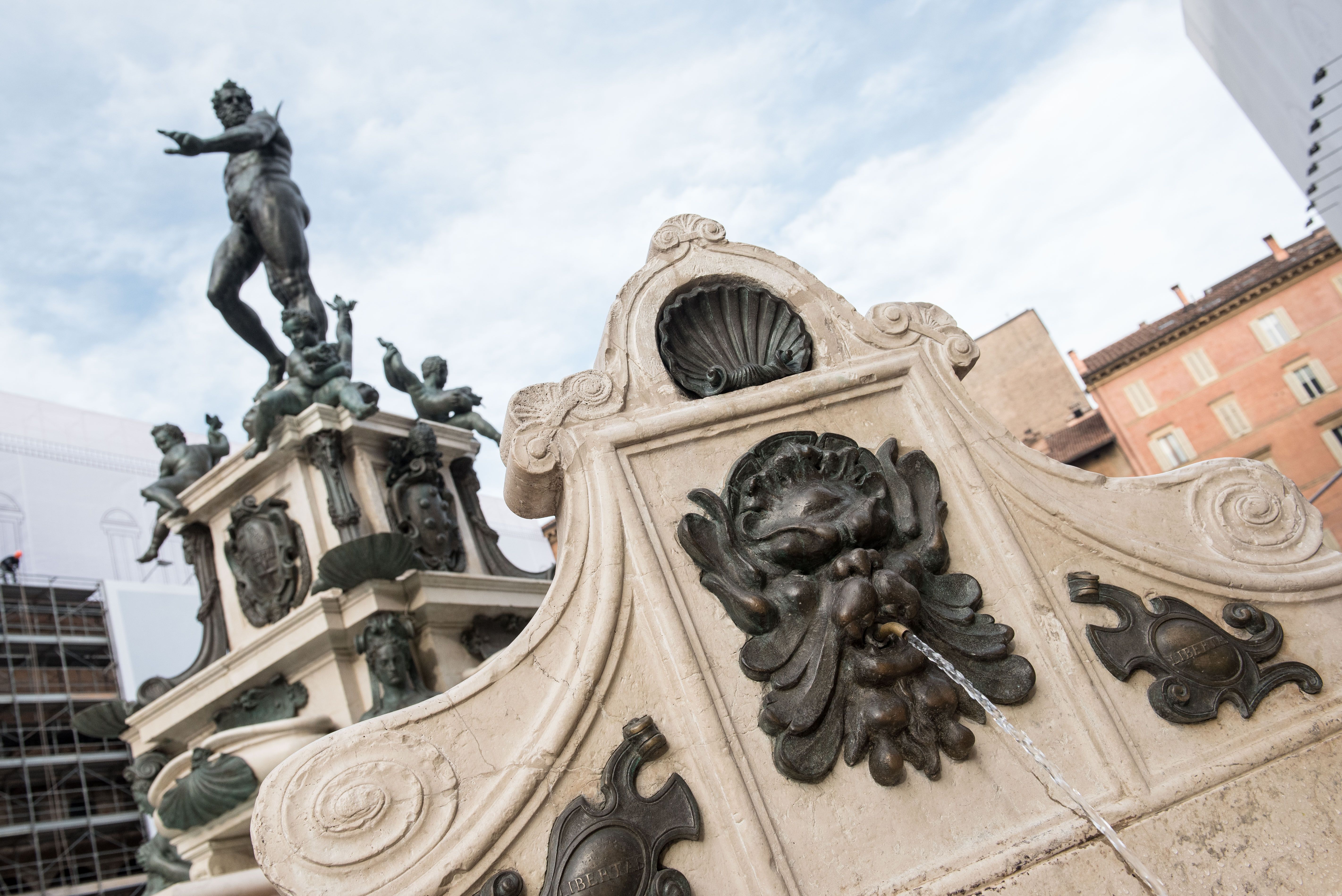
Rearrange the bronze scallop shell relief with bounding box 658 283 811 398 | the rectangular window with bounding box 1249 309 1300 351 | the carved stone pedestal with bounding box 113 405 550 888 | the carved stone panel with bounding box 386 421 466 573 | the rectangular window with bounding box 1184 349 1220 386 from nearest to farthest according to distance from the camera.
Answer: the bronze scallop shell relief with bounding box 658 283 811 398 → the carved stone pedestal with bounding box 113 405 550 888 → the carved stone panel with bounding box 386 421 466 573 → the rectangular window with bounding box 1249 309 1300 351 → the rectangular window with bounding box 1184 349 1220 386

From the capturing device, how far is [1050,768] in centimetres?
238

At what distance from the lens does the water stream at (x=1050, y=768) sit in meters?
2.20

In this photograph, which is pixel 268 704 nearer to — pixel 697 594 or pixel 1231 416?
pixel 697 594

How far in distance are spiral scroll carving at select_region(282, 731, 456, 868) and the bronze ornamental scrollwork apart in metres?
0.81

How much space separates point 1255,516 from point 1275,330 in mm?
32165

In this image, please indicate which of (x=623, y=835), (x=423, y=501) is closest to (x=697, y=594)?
(x=623, y=835)

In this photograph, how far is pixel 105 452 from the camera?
90.9ft

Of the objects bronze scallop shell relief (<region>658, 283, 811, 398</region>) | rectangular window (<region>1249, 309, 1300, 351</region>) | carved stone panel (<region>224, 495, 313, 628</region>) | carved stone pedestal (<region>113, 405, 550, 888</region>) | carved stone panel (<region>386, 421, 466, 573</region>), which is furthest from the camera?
rectangular window (<region>1249, 309, 1300, 351</region>)

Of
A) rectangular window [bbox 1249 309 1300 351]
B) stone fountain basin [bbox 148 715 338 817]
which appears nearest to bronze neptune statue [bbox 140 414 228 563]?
stone fountain basin [bbox 148 715 338 817]

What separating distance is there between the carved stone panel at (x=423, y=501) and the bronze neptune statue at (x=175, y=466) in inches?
61.8

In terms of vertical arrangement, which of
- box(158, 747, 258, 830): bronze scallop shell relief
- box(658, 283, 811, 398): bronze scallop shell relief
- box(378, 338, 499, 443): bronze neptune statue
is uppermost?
box(378, 338, 499, 443): bronze neptune statue

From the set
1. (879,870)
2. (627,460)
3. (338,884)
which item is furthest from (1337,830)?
(338,884)

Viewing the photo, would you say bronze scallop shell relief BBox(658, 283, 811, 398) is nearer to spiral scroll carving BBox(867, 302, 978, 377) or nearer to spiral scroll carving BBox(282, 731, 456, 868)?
spiral scroll carving BBox(867, 302, 978, 377)

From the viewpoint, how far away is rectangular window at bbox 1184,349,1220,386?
3058 cm
